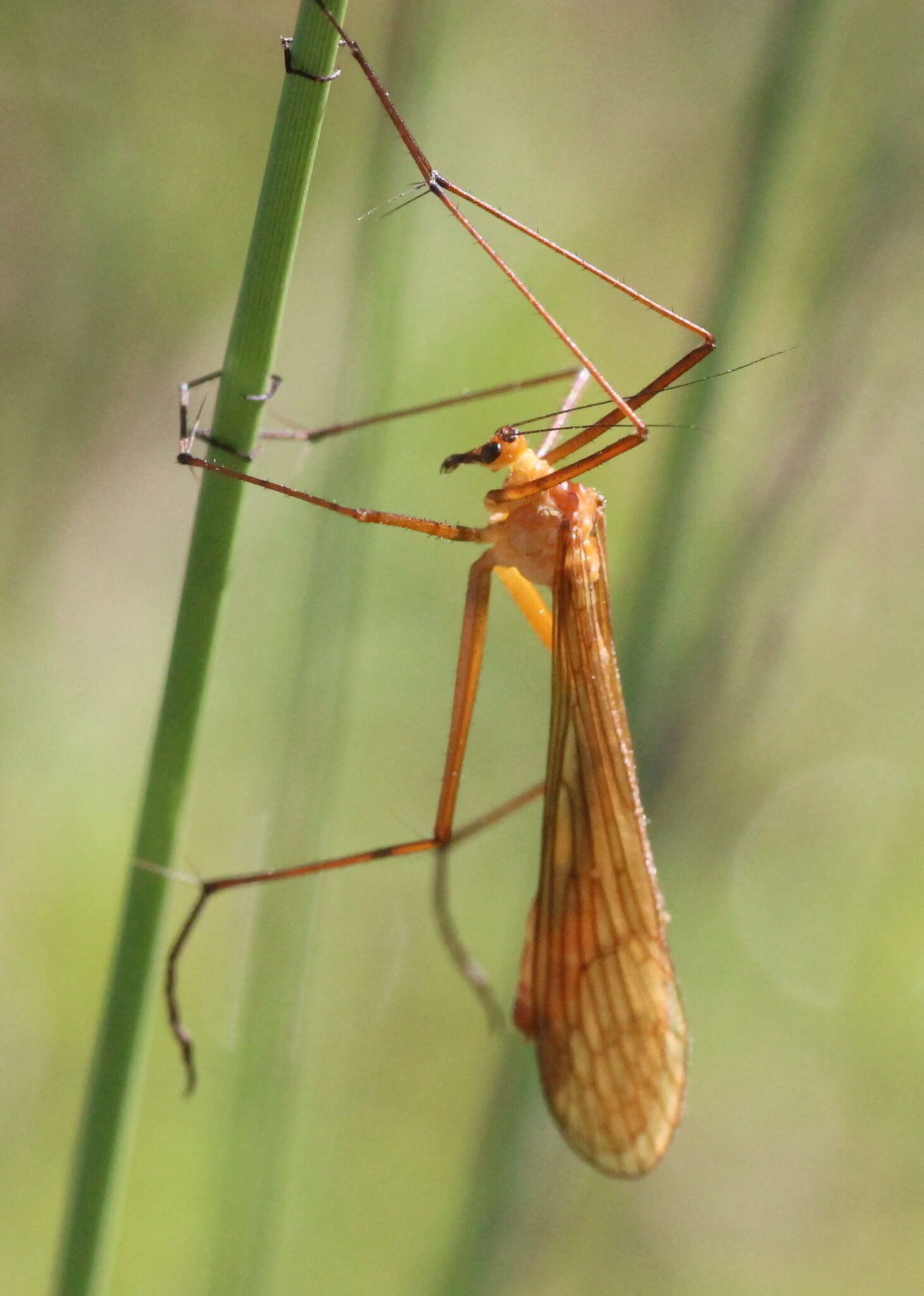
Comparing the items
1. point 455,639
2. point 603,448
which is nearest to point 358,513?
point 603,448

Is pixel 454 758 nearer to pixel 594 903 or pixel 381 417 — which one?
pixel 594 903

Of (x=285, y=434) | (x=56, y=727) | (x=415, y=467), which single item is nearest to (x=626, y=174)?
(x=415, y=467)

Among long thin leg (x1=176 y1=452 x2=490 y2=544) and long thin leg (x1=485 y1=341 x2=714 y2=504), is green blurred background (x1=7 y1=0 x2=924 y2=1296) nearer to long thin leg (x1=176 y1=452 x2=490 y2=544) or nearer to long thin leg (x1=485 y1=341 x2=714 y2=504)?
long thin leg (x1=485 y1=341 x2=714 y2=504)

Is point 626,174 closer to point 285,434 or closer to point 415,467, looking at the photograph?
point 415,467

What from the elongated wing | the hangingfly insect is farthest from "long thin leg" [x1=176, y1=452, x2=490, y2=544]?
the elongated wing

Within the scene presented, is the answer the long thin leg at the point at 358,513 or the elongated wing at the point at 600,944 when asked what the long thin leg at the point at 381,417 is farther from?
the elongated wing at the point at 600,944
